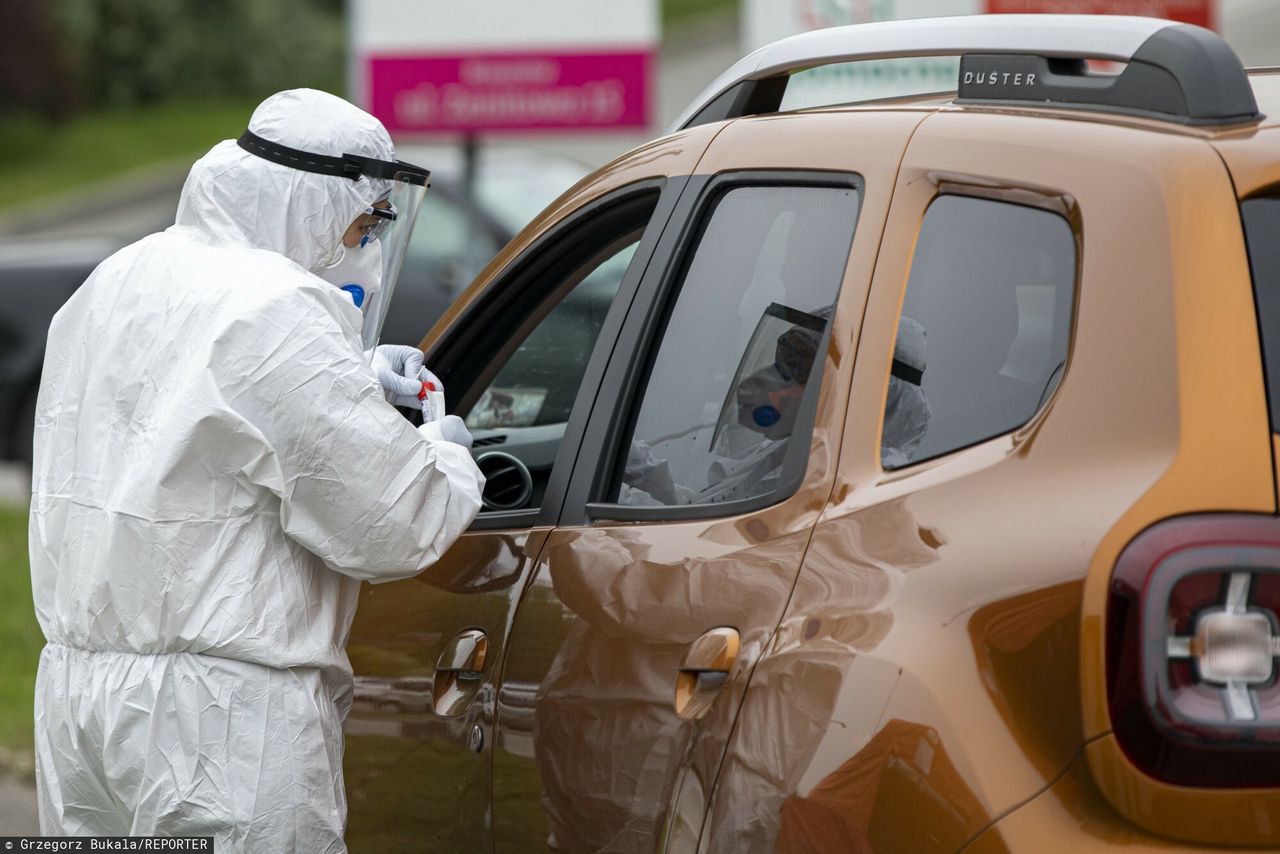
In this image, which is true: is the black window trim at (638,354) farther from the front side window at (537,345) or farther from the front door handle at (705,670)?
the front door handle at (705,670)

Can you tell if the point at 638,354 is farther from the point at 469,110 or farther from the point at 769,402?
the point at 469,110

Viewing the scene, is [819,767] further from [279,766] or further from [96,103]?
[96,103]

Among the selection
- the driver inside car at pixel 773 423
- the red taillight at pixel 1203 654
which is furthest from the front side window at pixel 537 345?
the red taillight at pixel 1203 654

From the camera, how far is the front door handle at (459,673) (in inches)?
122

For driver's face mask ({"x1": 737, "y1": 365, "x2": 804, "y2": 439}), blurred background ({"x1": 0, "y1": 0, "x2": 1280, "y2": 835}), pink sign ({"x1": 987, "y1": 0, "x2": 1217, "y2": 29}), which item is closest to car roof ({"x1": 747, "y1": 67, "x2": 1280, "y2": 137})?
driver's face mask ({"x1": 737, "y1": 365, "x2": 804, "y2": 439})

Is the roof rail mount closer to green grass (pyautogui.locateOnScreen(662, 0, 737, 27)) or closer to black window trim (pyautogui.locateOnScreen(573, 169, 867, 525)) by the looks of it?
black window trim (pyautogui.locateOnScreen(573, 169, 867, 525))

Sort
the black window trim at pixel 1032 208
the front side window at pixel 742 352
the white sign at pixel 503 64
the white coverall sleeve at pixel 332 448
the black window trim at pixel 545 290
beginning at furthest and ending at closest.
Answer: the white sign at pixel 503 64, the black window trim at pixel 545 290, the white coverall sleeve at pixel 332 448, the front side window at pixel 742 352, the black window trim at pixel 1032 208

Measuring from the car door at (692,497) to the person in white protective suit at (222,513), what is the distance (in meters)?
0.25

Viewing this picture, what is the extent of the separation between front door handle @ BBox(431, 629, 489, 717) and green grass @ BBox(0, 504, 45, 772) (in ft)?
11.2

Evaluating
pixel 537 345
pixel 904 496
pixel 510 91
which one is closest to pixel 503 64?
pixel 510 91

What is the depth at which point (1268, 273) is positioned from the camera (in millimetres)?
2203

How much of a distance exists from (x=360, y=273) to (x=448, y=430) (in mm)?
331

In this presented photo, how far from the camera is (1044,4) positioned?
791cm

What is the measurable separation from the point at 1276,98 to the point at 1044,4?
5.59 m
